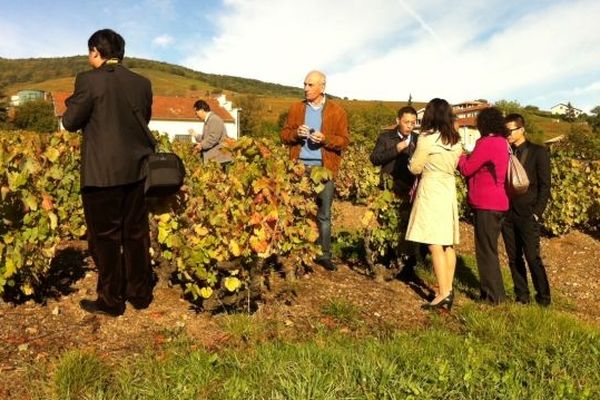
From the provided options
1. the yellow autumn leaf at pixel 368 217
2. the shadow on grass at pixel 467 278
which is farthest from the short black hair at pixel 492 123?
the shadow on grass at pixel 467 278

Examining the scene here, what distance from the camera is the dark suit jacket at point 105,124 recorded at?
3684 mm

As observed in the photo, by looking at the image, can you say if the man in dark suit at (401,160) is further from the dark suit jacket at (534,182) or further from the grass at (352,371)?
the grass at (352,371)

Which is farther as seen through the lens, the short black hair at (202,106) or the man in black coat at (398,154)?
the short black hair at (202,106)

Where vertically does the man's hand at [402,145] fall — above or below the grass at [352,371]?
above

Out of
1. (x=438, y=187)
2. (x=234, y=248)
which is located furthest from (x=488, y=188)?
(x=234, y=248)

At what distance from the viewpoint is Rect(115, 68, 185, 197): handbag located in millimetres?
3885

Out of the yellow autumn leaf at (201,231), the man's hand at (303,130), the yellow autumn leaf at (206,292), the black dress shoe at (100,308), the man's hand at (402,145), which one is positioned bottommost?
the black dress shoe at (100,308)

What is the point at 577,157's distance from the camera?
481 inches

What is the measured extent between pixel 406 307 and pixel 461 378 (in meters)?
1.69

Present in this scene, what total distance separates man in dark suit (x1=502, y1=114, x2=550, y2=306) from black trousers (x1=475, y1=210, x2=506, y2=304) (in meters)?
0.64

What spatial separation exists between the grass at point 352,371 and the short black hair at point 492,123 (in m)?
2.03

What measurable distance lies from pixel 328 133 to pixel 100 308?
9.48 ft

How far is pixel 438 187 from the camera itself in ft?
16.0

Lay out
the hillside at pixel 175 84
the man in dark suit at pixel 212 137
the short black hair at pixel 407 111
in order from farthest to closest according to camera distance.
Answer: the hillside at pixel 175 84, the man in dark suit at pixel 212 137, the short black hair at pixel 407 111
